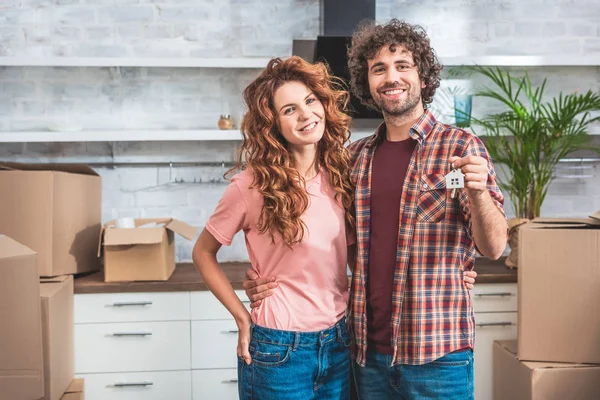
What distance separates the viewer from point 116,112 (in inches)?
125

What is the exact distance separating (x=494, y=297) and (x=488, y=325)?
0.14m

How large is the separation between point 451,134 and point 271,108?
50 centimetres

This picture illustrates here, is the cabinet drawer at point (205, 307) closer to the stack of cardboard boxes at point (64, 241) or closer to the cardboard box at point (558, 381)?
the stack of cardboard boxes at point (64, 241)

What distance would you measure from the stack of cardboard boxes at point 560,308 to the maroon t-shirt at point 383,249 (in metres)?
0.80

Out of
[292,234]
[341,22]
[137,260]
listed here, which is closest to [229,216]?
[292,234]

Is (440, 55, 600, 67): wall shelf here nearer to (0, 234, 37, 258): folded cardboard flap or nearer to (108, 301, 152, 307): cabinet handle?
(108, 301, 152, 307): cabinet handle

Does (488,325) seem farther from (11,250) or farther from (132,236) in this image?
(11,250)

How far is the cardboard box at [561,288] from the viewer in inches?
81.9

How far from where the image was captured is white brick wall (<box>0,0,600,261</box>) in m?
3.14

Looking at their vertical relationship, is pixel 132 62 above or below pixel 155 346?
above

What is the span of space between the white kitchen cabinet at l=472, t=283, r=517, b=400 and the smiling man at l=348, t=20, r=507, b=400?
1.22 meters

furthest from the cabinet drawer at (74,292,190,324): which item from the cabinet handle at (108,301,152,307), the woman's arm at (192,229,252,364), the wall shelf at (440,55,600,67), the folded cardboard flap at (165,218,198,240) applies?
the wall shelf at (440,55,600,67)

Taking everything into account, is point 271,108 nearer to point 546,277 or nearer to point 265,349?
point 265,349

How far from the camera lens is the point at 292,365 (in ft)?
4.62
